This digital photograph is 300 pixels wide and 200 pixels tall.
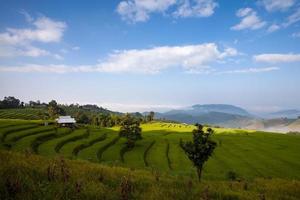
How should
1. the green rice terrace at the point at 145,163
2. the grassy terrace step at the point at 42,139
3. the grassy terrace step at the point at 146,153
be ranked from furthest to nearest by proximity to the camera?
the grassy terrace step at the point at 146,153 < the grassy terrace step at the point at 42,139 < the green rice terrace at the point at 145,163

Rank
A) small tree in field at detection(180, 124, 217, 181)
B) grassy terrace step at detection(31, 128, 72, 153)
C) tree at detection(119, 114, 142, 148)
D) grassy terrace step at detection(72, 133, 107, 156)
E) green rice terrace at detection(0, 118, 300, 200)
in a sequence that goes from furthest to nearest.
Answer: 1. tree at detection(119, 114, 142, 148)
2. grassy terrace step at detection(72, 133, 107, 156)
3. grassy terrace step at detection(31, 128, 72, 153)
4. small tree in field at detection(180, 124, 217, 181)
5. green rice terrace at detection(0, 118, 300, 200)

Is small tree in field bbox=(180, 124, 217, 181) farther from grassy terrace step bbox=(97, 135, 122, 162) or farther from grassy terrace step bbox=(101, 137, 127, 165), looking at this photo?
grassy terrace step bbox=(97, 135, 122, 162)

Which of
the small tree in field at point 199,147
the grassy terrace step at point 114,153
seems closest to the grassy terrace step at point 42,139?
the grassy terrace step at point 114,153

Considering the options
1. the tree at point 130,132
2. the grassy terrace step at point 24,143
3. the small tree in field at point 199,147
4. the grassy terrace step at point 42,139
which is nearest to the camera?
the small tree in field at point 199,147

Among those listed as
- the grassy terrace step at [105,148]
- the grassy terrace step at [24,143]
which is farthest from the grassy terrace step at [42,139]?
the grassy terrace step at [105,148]

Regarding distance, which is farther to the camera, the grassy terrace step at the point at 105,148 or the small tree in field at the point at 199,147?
the grassy terrace step at the point at 105,148

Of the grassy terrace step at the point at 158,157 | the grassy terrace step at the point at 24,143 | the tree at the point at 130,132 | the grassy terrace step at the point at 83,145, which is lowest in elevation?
the grassy terrace step at the point at 158,157

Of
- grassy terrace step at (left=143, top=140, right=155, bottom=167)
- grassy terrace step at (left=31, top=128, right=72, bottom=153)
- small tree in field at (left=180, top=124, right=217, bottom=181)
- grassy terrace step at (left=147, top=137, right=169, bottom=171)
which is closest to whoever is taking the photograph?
small tree in field at (left=180, top=124, right=217, bottom=181)

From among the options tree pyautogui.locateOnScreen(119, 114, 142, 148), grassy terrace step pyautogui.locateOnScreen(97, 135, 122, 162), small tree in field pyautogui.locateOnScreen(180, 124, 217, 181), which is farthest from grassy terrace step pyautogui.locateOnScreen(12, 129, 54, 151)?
small tree in field pyautogui.locateOnScreen(180, 124, 217, 181)

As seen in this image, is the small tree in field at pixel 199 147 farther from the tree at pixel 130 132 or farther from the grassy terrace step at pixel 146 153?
the tree at pixel 130 132

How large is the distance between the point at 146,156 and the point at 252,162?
30.7 metres

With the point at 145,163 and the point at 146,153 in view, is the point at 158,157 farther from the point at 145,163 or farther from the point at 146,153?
the point at 145,163

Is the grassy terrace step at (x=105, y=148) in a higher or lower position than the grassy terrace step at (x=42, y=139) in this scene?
lower

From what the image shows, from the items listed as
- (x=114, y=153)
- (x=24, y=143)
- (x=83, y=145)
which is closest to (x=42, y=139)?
(x=83, y=145)
